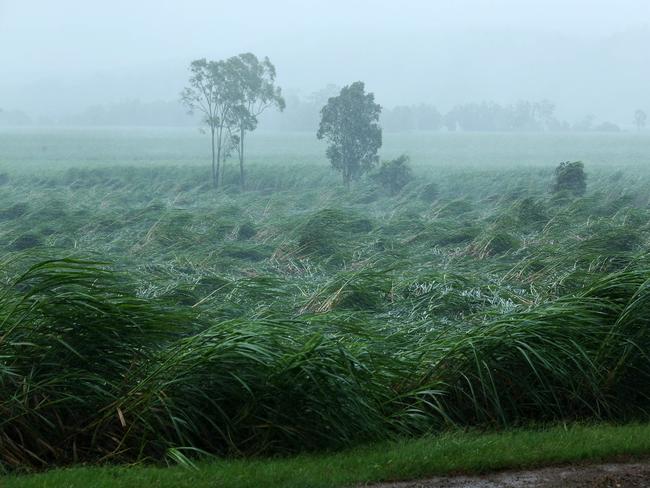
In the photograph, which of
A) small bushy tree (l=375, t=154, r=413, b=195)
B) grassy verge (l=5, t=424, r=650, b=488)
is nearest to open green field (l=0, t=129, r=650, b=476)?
grassy verge (l=5, t=424, r=650, b=488)

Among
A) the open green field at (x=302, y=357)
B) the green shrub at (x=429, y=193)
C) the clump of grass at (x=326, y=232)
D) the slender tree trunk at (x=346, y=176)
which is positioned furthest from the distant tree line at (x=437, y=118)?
the open green field at (x=302, y=357)

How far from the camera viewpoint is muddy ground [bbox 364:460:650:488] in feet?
15.6

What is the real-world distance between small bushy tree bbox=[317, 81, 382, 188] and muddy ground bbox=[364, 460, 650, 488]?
26374 mm

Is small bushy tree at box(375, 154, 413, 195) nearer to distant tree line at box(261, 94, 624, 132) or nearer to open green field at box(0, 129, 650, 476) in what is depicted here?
open green field at box(0, 129, 650, 476)

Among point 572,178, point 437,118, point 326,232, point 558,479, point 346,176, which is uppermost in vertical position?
point 437,118

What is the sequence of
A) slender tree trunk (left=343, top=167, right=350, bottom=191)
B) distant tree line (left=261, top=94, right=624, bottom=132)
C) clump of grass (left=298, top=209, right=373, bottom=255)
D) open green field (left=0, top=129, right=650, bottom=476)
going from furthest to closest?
1. distant tree line (left=261, top=94, right=624, bottom=132)
2. slender tree trunk (left=343, top=167, right=350, bottom=191)
3. clump of grass (left=298, top=209, right=373, bottom=255)
4. open green field (left=0, top=129, right=650, bottom=476)

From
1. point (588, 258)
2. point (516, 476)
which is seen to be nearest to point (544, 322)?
point (516, 476)

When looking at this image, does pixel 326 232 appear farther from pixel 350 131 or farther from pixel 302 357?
pixel 350 131

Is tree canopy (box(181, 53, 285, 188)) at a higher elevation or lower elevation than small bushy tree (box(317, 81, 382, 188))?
higher

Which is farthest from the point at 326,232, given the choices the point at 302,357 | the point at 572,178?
the point at 572,178

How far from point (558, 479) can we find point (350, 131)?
27052mm

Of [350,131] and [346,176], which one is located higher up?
[350,131]

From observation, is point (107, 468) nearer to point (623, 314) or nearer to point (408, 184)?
point (623, 314)

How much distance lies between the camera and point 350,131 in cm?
3128
